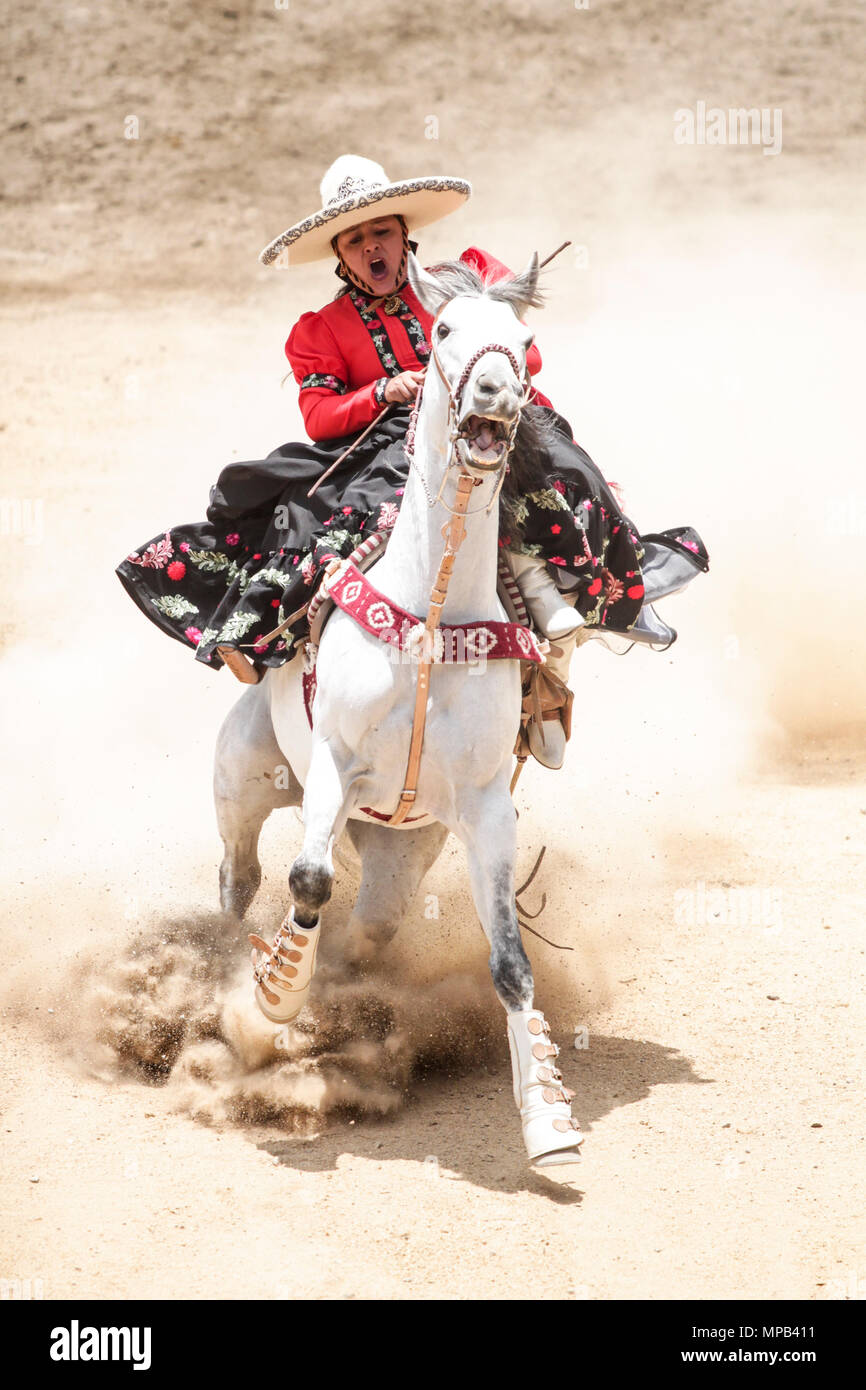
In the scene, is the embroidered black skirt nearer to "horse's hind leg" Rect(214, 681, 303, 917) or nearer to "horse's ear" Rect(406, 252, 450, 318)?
"horse's hind leg" Rect(214, 681, 303, 917)

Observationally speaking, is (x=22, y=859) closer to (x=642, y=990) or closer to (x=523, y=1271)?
(x=642, y=990)

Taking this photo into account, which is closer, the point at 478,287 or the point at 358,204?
the point at 478,287

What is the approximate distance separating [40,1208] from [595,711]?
20.1 ft

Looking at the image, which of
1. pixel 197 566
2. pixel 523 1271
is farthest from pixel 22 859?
pixel 523 1271

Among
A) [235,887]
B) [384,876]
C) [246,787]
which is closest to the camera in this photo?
[384,876]

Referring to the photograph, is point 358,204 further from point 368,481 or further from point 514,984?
point 514,984

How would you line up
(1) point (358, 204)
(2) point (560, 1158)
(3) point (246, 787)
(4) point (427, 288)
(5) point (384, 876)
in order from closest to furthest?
→ (4) point (427, 288) → (2) point (560, 1158) → (1) point (358, 204) → (5) point (384, 876) → (3) point (246, 787)

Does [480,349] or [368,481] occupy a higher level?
[480,349]

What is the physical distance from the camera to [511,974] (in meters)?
4.62

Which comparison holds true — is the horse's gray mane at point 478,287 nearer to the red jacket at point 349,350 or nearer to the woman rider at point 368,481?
the woman rider at point 368,481

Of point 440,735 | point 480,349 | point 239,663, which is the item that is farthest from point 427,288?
point 239,663

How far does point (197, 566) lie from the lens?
5.68 metres

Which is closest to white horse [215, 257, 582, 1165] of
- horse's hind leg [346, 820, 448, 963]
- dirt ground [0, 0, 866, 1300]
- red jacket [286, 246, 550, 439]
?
dirt ground [0, 0, 866, 1300]

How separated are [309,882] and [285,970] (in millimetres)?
368
